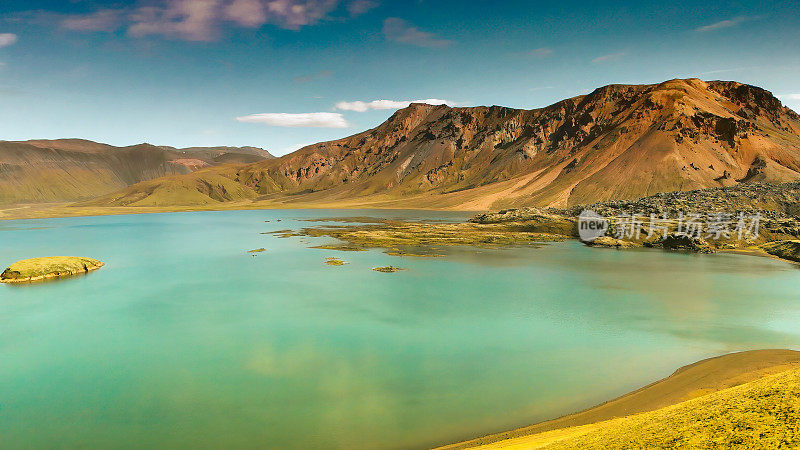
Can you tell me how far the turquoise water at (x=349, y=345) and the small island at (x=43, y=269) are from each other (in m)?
3.18

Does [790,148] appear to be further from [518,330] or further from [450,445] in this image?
[450,445]

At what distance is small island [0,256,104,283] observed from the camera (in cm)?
5456

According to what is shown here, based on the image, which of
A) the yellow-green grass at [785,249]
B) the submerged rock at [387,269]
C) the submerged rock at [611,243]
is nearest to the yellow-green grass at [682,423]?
the submerged rock at [387,269]

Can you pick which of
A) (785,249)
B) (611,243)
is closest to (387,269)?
(611,243)

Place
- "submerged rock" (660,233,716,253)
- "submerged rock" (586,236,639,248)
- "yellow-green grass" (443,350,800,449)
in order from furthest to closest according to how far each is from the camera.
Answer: "submerged rock" (586,236,639,248) < "submerged rock" (660,233,716,253) < "yellow-green grass" (443,350,800,449)

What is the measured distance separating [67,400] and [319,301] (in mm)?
23578

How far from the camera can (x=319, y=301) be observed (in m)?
44.0

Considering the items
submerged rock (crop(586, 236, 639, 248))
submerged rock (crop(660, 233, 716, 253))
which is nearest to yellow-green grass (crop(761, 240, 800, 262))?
submerged rock (crop(660, 233, 716, 253))

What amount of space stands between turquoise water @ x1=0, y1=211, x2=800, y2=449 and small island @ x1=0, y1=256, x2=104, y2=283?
3.18 meters

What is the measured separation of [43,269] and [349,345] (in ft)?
168

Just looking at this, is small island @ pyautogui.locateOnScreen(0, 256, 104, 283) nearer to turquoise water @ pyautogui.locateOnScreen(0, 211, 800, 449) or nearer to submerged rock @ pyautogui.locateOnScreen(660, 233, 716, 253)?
turquoise water @ pyautogui.locateOnScreen(0, 211, 800, 449)

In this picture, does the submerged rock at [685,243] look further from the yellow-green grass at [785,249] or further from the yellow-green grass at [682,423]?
the yellow-green grass at [682,423]

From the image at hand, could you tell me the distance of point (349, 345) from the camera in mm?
30172

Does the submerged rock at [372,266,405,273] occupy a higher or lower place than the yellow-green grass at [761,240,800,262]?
lower
